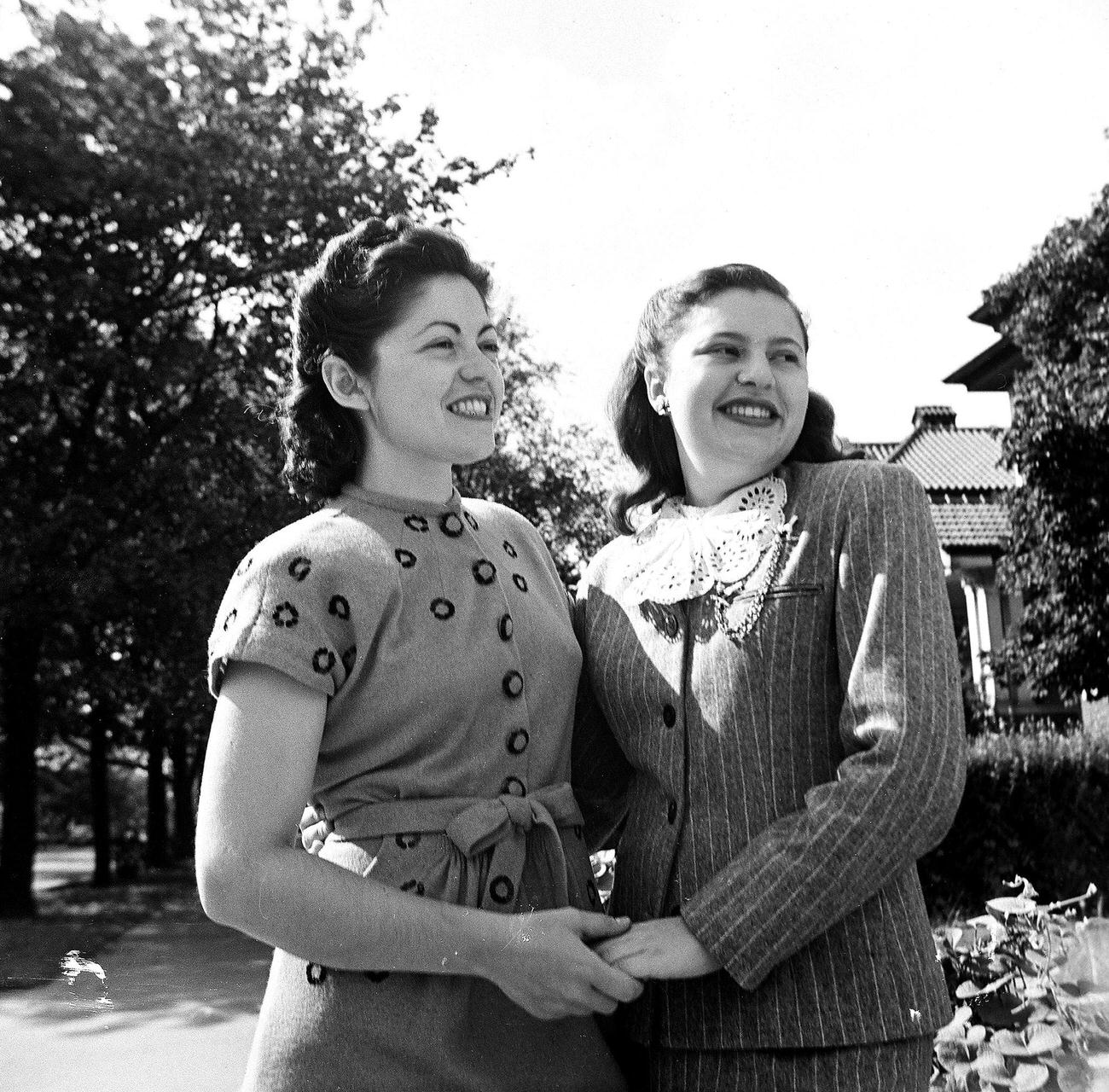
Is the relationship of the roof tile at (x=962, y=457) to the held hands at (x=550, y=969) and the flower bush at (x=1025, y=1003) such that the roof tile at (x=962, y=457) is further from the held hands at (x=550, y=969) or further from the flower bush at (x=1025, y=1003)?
the held hands at (x=550, y=969)

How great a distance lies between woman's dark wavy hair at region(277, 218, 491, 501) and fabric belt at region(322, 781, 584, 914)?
460mm

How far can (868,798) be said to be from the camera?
1.32 m

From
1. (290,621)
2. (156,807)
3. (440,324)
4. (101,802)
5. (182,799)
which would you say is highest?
(440,324)

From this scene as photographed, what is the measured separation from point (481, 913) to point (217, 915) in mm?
274

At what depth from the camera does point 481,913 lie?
4.33ft

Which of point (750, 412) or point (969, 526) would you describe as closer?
point (750, 412)

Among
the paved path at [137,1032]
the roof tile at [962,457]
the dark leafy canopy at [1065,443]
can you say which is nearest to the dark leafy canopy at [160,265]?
the paved path at [137,1032]

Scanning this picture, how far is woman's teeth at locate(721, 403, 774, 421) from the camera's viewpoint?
164cm

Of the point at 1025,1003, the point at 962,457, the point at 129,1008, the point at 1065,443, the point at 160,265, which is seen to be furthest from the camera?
the point at 962,457

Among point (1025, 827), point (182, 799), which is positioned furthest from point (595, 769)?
point (182, 799)

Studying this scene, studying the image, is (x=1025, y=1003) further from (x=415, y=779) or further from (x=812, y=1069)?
(x=415, y=779)

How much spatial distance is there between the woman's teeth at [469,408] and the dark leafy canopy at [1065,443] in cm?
1078

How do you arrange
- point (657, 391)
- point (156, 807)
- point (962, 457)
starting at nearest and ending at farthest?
point (657, 391)
point (962, 457)
point (156, 807)

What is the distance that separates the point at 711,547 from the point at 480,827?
0.49 m
